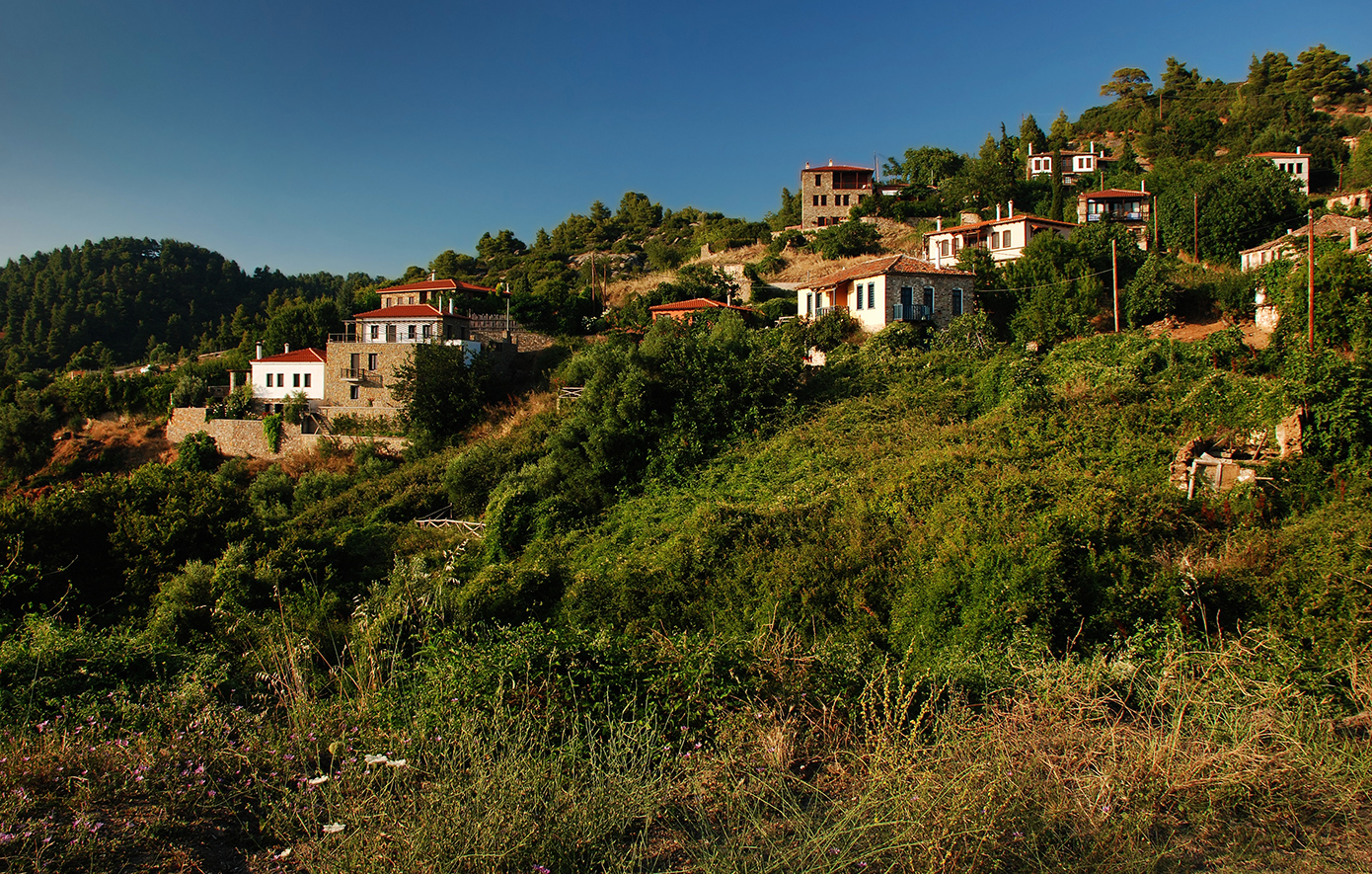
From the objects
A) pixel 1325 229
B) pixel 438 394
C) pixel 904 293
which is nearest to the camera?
pixel 904 293

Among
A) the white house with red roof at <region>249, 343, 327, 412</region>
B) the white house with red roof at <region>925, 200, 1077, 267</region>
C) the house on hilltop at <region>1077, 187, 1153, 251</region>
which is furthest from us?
the house on hilltop at <region>1077, 187, 1153, 251</region>

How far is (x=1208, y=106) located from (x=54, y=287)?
120937 millimetres

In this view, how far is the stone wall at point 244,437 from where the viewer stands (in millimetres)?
33328

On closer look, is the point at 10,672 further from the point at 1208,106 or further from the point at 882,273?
the point at 1208,106

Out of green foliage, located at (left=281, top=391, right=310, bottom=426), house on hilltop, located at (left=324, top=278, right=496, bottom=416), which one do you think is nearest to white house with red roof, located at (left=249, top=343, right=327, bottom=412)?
green foliage, located at (left=281, top=391, right=310, bottom=426)

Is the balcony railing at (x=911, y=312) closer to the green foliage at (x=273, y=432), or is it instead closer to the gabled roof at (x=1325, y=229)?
the gabled roof at (x=1325, y=229)

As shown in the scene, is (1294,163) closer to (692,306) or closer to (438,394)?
(692,306)

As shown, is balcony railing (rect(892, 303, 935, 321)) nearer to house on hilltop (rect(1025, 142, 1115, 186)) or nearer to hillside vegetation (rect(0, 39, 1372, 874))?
hillside vegetation (rect(0, 39, 1372, 874))

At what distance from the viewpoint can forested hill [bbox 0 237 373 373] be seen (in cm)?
6656

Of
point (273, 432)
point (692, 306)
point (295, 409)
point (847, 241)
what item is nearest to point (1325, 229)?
point (847, 241)

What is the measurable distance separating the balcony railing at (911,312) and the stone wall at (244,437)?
21246 mm

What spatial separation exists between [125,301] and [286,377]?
52526 mm

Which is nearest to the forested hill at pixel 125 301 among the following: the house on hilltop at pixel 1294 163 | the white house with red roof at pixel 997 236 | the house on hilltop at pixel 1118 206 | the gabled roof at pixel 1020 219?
the white house with red roof at pixel 997 236

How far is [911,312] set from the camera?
89.6 feet
